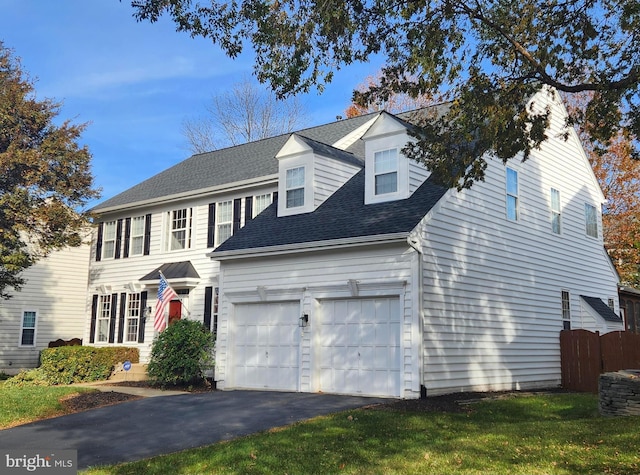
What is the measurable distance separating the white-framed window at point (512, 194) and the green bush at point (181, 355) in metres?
9.12

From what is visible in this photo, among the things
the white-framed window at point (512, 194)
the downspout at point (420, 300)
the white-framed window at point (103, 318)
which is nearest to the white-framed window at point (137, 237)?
the white-framed window at point (103, 318)

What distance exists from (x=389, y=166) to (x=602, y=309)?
30.9 feet

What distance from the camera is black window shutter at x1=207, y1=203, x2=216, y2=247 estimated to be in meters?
22.4

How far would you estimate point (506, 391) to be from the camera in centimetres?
1677

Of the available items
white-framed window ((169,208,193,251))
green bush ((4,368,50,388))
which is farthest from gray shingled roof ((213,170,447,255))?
green bush ((4,368,50,388))

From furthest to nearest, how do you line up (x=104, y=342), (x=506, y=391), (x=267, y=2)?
1. (x=104, y=342)
2. (x=506, y=391)
3. (x=267, y=2)

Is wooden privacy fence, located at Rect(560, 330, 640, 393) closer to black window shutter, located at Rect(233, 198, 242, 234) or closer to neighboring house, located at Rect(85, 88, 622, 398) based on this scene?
neighboring house, located at Rect(85, 88, 622, 398)

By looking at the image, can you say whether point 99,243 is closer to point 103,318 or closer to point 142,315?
point 103,318

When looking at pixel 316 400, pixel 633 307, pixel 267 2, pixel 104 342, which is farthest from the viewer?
pixel 633 307

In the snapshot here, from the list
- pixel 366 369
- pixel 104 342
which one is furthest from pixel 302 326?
pixel 104 342

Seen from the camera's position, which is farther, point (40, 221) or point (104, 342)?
point (104, 342)

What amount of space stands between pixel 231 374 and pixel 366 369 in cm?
426

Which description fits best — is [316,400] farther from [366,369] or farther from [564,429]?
[564,429]

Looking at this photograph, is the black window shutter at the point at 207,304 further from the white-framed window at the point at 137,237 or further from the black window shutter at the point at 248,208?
the white-framed window at the point at 137,237
